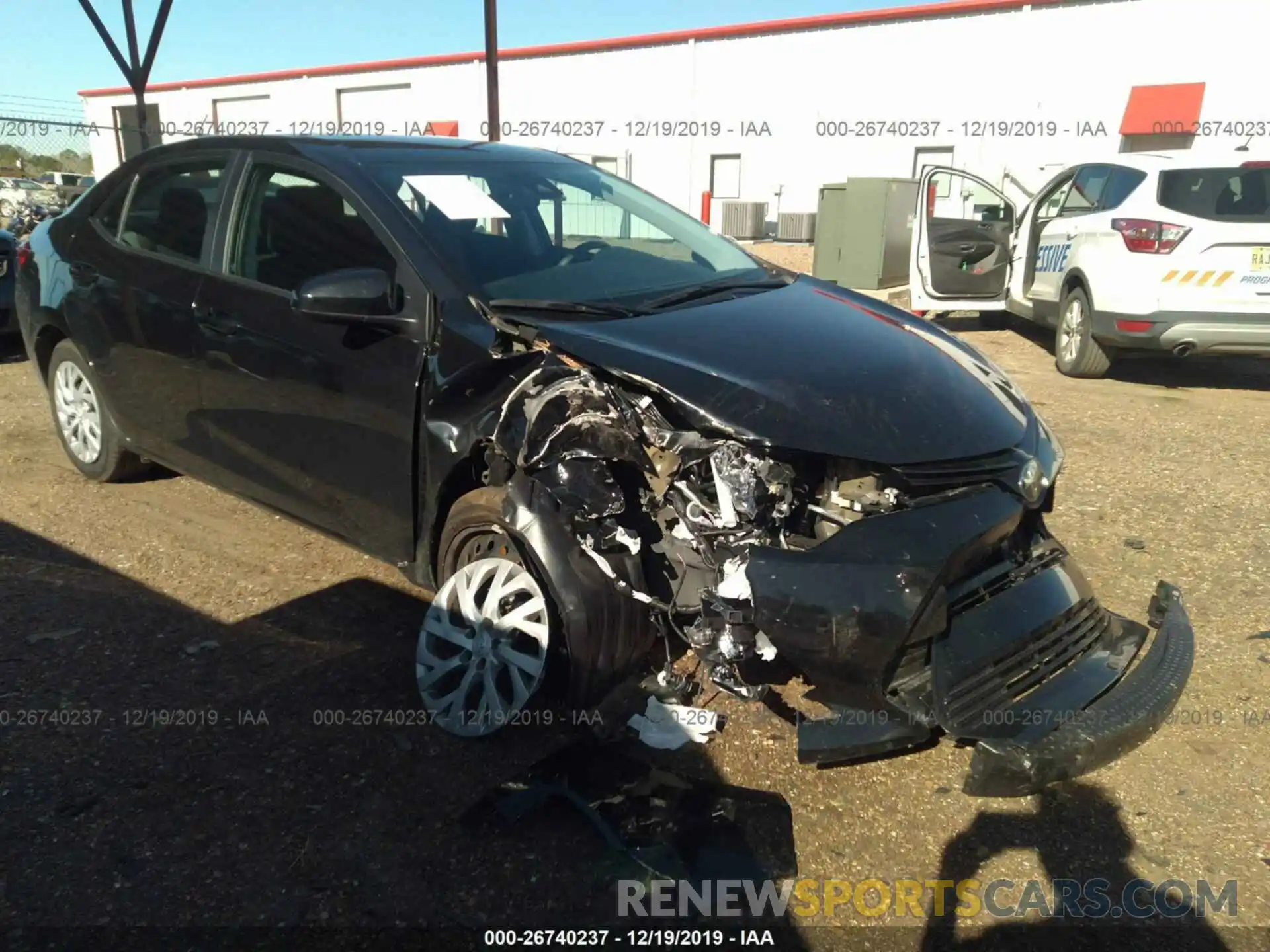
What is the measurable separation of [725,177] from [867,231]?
44.1 ft

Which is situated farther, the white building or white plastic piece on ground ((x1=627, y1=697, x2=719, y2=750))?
the white building

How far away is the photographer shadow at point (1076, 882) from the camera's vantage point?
2.27 m

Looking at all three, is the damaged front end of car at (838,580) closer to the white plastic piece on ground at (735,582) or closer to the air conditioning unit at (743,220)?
the white plastic piece on ground at (735,582)

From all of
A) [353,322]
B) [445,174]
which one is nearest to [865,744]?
[353,322]

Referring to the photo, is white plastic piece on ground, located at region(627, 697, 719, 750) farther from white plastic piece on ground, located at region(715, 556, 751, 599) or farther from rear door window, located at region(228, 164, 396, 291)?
rear door window, located at region(228, 164, 396, 291)

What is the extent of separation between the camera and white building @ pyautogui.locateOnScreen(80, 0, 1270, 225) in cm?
1981

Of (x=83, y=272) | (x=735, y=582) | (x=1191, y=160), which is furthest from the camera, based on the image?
(x=1191, y=160)

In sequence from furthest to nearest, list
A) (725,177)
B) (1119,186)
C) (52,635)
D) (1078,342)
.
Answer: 1. (725,177)
2. (1078,342)
3. (1119,186)
4. (52,635)

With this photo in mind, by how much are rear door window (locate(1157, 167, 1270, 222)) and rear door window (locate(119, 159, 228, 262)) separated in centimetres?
658

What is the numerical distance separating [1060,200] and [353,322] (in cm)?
780

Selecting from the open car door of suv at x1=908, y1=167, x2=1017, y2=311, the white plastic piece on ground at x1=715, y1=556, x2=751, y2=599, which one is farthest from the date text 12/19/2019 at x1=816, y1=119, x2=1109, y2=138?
the white plastic piece on ground at x1=715, y1=556, x2=751, y2=599

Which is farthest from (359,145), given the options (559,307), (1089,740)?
(1089,740)

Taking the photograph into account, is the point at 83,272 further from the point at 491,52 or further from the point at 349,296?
the point at 491,52

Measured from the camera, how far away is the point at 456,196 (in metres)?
3.49
